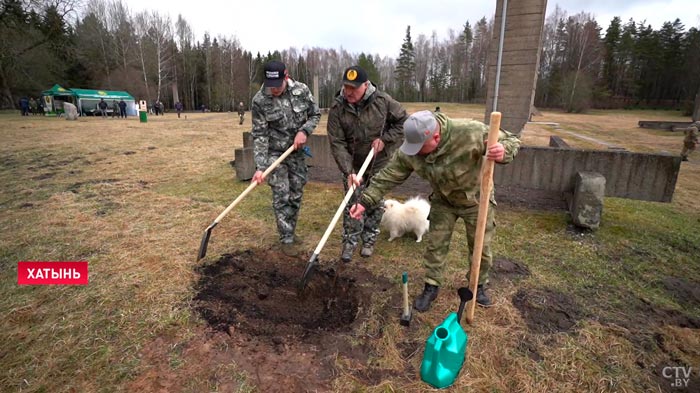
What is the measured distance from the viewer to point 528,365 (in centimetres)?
252

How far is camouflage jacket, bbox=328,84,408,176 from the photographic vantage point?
3857 millimetres

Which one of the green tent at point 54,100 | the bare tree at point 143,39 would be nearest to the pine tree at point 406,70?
the bare tree at point 143,39

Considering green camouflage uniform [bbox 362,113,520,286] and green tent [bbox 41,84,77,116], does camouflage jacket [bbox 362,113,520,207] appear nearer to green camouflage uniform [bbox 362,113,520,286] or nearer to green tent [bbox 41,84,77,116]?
green camouflage uniform [bbox 362,113,520,286]

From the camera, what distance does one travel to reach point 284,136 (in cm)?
423

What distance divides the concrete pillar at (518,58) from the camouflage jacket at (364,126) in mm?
5686

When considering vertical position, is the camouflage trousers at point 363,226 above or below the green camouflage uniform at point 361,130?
below

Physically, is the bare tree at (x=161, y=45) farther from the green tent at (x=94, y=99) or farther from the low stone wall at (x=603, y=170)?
the low stone wall at (x=603, y=170)

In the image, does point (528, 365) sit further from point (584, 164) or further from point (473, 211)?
point (584, 164)

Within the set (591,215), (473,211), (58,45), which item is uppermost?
(58,45)

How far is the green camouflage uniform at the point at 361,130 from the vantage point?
3.86 m

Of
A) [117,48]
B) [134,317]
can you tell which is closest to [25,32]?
[117,48]

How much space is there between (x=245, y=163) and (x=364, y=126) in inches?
170

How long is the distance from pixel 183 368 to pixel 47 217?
4.64 m

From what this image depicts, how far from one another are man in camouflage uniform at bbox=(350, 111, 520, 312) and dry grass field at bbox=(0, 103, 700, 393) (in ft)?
1.53
